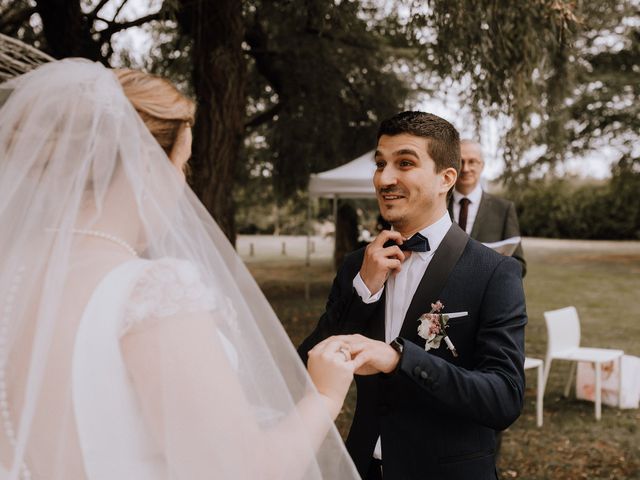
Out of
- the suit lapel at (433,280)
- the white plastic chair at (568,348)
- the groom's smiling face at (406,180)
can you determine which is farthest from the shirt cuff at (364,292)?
the white plastic chair at (568,348)

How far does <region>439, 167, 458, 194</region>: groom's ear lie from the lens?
2.12 metres

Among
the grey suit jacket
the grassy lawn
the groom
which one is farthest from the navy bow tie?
the grassy lawn

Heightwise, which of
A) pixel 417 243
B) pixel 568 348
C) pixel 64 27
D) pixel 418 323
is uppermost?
pixel 64 27

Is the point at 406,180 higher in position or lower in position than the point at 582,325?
higher

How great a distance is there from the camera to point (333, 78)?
1187 cm

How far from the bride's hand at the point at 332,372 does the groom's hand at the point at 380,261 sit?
1.37ft

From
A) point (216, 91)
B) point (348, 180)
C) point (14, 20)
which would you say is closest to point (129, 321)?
point (216, 91)

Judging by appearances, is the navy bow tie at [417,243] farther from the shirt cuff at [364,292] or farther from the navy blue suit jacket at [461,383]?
the shirt cuff at [364,292]

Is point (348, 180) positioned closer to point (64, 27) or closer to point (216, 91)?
point (216, 91)

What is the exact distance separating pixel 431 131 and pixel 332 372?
0.85 metres

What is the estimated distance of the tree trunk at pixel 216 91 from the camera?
6.94 metres

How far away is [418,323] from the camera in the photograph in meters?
2.01

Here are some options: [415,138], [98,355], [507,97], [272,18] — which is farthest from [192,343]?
[272,18]

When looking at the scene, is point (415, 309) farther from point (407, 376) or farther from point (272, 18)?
point (272, 18)
